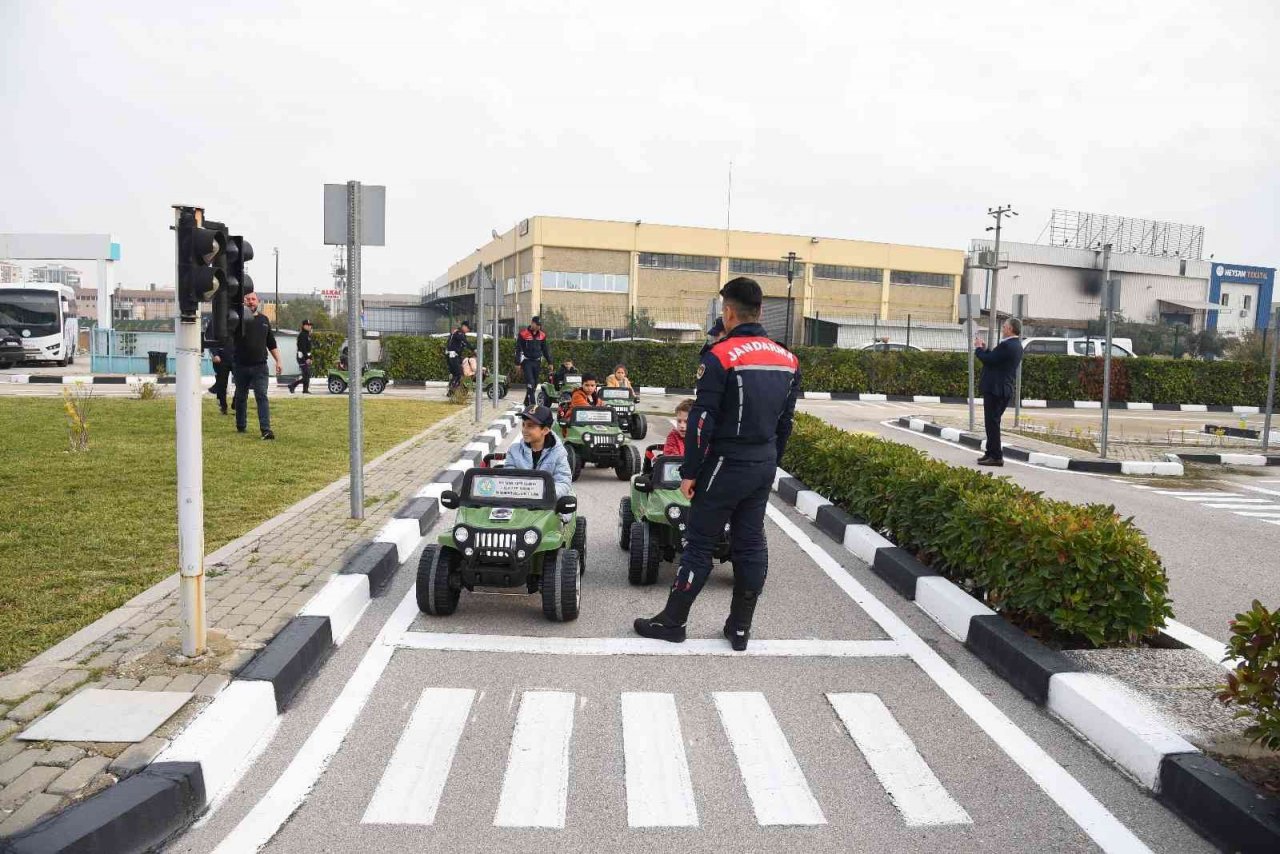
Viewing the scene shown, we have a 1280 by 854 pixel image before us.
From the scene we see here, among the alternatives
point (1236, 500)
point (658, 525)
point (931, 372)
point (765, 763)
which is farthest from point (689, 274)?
point (765, 763)

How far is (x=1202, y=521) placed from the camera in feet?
31.8

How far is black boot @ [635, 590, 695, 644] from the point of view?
17.2 ft

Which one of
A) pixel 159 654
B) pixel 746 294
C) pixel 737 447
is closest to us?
pixel 159 654

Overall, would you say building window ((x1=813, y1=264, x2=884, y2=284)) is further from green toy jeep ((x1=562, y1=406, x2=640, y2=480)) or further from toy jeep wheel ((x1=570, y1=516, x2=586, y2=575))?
toy jeep wheel ((x1=570, y1=516, x2=586, y2=575))

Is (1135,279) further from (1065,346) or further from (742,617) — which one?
(742,617)

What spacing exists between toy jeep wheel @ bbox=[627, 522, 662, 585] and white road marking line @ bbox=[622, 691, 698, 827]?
6.42ft

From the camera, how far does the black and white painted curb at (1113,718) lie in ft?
10.6

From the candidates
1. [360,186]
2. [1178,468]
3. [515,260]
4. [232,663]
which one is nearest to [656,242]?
[515,260]

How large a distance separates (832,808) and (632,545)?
3.18 m

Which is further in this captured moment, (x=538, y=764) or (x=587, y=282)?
(x=587, y=282)

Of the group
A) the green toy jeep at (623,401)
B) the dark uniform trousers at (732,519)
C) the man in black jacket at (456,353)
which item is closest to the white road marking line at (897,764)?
the dark uniform trousers at (732,519)

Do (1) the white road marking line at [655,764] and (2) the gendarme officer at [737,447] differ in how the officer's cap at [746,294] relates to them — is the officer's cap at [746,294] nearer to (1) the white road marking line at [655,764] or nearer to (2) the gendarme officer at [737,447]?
(2) the gendarme officer at [737,447]

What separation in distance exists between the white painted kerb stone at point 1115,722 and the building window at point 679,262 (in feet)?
190

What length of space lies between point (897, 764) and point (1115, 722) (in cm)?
93
